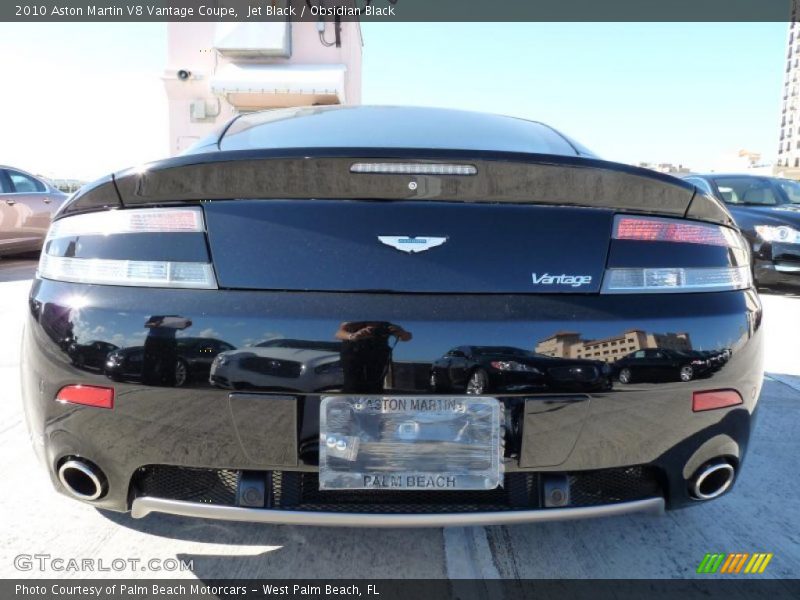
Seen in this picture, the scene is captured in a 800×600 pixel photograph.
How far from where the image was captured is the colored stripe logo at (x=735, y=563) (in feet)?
5.44

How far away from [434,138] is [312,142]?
0.36 m

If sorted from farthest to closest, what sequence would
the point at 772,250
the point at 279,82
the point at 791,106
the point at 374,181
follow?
1. the point at 791,106
2. the point at 279,82
3. the point at 772,250
4. the point at 374,181

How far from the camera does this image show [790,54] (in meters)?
92.1

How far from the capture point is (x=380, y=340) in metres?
1.25

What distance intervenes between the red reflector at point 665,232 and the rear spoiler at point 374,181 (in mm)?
29

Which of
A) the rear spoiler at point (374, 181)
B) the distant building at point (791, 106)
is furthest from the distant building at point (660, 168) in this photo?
the distant building at point (791, 106)

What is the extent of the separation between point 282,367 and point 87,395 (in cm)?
48

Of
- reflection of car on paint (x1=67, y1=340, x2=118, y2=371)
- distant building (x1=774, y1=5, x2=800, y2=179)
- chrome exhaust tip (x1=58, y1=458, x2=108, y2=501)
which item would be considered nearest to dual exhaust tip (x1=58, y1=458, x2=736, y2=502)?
chrome exhaust tip (x1=58, y1=458, x2=108, y2=501)

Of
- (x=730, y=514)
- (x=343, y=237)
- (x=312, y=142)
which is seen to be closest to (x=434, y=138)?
(x=312, y=142)

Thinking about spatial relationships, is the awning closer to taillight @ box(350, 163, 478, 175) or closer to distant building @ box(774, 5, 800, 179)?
taillight @ box(350, 163, 478, 175)

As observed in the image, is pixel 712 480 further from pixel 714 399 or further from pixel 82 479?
pixel 82 479

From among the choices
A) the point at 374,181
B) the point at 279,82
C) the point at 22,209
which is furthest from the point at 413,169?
the point at 279,82

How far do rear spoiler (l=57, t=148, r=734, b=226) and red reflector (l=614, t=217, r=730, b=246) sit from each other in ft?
0.10

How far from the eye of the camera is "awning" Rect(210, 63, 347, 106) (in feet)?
41.4
